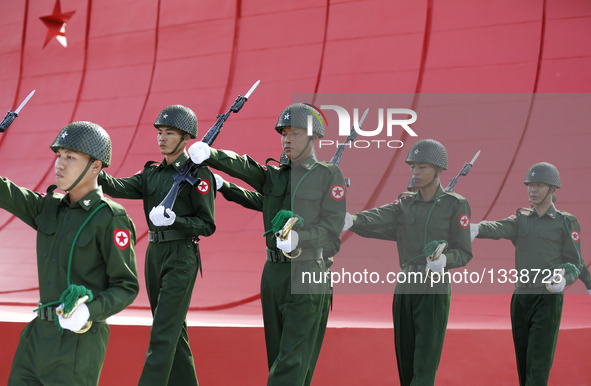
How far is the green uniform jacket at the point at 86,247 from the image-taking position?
9.06ft

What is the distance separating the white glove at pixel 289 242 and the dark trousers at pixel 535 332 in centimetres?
210

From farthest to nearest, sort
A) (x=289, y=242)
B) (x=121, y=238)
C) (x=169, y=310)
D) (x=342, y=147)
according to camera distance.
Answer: (x=342, y=147) < (x=169, y=310) < (x=289, y=242) < (x=121, y=238)

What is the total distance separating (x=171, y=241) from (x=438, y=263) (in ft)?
5.57

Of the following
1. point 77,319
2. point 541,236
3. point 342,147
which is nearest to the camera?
point 77,319

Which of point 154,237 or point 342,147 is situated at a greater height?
point 342,147

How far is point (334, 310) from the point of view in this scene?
619 centimetres

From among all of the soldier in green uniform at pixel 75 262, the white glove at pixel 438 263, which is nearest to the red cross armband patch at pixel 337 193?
the white glove at pixel 438 263

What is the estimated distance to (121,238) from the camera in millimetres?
2812

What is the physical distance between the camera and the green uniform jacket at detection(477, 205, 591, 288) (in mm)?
4953

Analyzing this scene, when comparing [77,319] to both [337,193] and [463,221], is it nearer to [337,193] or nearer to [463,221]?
[337,193]

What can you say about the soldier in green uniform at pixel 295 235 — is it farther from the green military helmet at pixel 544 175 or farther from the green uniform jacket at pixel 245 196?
the green military helmet at pixel 544 175

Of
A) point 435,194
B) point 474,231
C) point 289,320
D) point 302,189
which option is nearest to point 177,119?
point 302,189

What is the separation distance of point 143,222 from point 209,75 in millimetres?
1990

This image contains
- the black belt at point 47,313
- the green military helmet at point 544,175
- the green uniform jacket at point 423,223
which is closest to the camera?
the black belt at point 47,313
